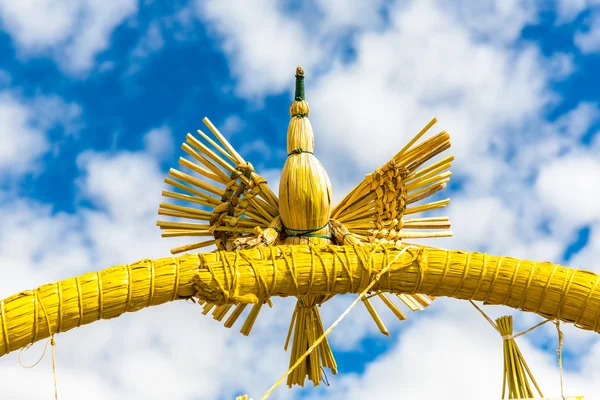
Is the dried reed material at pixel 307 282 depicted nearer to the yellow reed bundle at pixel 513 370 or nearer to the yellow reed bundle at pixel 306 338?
the yellow reed bundle at pixel 513 370

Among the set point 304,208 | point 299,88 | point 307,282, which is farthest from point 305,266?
point 299,88

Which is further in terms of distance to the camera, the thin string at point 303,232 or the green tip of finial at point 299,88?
the green tip of finial at point 299,88

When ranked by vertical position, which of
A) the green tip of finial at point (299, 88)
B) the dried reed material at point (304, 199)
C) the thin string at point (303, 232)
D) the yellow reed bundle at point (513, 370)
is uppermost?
the green tip of finial at point (299, 88)

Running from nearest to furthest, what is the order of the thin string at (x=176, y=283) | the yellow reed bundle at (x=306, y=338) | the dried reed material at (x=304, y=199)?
the thin string at (x=176, y=283) → the dried reed material at (x=304, y=199) → the yellow reed bundle at (x=306, y=338)

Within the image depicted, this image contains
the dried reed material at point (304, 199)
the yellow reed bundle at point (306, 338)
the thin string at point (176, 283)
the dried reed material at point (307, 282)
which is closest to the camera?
the dried reed material at point (307, 282)

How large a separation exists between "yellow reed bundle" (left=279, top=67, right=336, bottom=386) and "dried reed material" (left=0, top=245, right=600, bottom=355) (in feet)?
2.07

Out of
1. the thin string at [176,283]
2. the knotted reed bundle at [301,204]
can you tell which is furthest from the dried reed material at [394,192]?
the thin string at [176,283]

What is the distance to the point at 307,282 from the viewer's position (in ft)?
9.71

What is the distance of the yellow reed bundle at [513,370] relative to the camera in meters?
3.06

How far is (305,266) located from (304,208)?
0.74m

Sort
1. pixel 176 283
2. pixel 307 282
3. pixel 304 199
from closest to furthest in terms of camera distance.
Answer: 1. pixel 176 283
2. pixel 307 282
3. pixel 304 199

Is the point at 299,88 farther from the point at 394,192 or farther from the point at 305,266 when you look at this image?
the point at 305,266

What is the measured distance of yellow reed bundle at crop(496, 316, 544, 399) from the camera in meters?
3.06

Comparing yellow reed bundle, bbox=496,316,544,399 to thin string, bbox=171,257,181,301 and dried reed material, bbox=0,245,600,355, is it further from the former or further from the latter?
thin string, bbox=171,257,181,301
